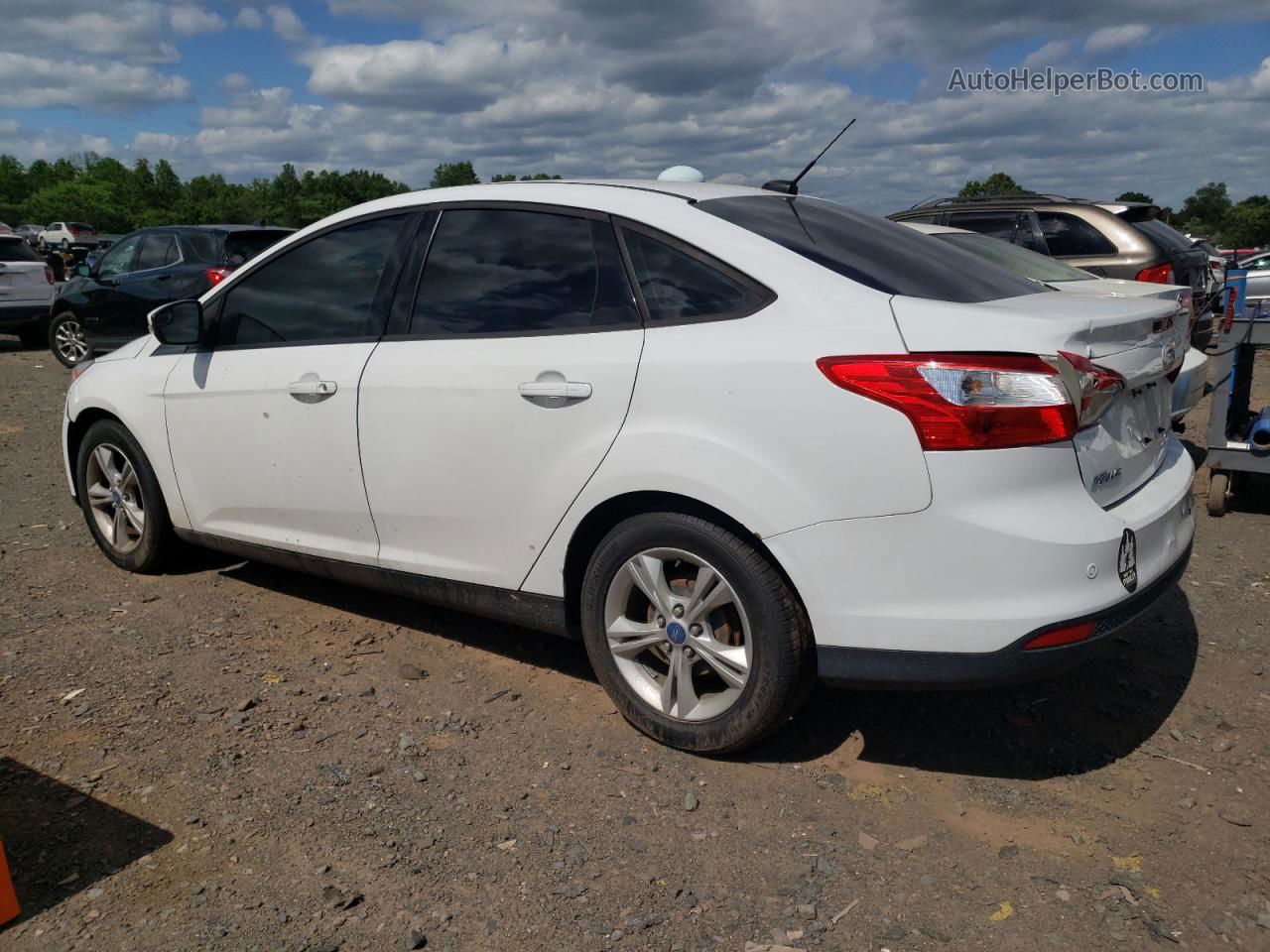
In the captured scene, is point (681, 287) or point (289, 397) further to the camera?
point (289, 397)

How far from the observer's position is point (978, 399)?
105 inches

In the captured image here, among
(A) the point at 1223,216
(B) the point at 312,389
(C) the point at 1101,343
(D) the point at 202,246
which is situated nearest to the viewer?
(C) the point at 1101,343

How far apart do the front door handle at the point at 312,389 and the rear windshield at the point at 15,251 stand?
13.3 m

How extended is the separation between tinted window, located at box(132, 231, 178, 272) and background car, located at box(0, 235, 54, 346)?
3124 mm

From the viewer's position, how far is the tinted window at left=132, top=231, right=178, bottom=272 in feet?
41.1

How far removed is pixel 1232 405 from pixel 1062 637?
4.03m

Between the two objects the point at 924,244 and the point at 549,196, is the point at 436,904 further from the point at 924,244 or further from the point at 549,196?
the point at 924,244

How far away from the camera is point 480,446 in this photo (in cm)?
348

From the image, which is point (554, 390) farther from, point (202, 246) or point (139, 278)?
point (139, 278)

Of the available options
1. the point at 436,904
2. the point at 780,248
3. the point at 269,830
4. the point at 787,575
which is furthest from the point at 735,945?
the point at 780,248

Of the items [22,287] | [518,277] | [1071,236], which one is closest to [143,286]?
[22,287]

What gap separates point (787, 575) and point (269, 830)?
1.59 metres

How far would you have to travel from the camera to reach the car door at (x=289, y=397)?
3916mm

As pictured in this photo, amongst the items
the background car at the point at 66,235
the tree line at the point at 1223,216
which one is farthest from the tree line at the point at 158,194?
the tree line at the point at 1223,216
